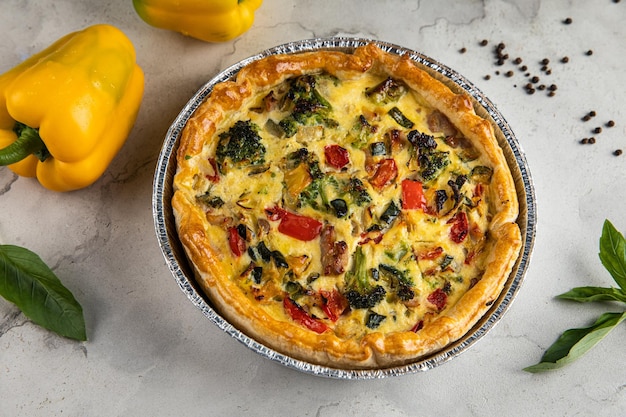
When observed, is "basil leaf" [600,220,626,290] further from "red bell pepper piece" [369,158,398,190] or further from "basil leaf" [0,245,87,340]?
"basil leaf" [0,245,87,340]

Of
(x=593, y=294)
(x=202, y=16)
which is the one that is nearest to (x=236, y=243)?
(x=202, y=16)


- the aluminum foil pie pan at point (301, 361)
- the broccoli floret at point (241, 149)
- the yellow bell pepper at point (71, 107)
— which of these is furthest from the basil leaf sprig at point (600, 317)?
the yellow bell pepper at point (71, 107)

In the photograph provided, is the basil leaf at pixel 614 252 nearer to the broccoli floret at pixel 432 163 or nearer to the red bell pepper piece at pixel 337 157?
the broccoli floret at pixel 432 163

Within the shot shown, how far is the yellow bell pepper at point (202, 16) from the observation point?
562cm

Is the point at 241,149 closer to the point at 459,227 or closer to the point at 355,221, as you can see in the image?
the point at 355,221

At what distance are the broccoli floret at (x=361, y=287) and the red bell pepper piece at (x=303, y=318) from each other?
0.23m

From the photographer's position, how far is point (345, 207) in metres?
4.86

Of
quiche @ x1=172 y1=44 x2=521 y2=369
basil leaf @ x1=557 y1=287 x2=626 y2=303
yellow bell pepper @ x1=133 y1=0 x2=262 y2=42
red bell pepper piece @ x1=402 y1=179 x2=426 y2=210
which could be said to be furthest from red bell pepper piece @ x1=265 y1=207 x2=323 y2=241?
basil leaf @ x1=557 y1=287 x2=626 y2=303

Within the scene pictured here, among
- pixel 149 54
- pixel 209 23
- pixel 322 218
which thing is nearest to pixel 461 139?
pixel 322 218

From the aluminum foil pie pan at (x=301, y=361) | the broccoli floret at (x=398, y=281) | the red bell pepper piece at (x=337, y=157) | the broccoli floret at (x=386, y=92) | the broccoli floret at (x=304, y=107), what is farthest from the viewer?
the broccoli floret at (x=386, y=92)

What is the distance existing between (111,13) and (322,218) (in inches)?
104

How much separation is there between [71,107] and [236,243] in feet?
4.79

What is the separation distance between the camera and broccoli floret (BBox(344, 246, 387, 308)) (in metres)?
4.71

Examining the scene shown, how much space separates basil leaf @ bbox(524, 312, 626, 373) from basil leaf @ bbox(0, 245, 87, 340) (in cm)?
307
